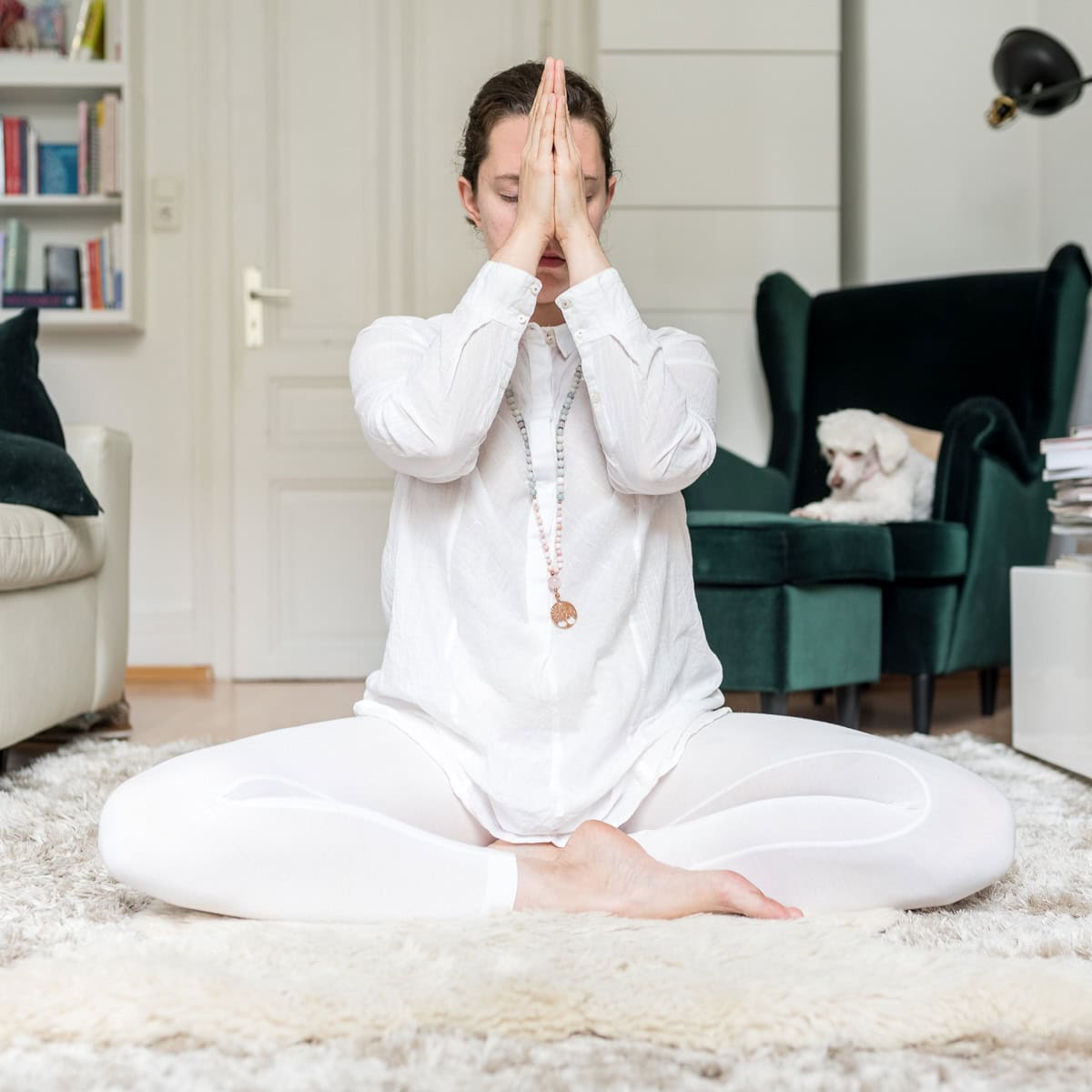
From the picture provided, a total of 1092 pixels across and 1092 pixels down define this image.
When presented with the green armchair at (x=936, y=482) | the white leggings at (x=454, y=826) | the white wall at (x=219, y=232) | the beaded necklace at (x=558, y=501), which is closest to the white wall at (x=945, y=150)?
the white wall at (x=219, y=232)

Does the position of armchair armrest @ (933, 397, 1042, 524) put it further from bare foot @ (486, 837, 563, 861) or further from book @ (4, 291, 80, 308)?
book @ (4, 291, 80, 308)

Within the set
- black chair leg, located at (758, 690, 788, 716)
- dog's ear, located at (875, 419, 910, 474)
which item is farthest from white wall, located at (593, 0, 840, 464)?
black chair leg, located at (758, 690, 788, 716)

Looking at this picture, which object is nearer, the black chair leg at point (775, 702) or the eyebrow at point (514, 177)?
the eyebrow at point (514, 177)

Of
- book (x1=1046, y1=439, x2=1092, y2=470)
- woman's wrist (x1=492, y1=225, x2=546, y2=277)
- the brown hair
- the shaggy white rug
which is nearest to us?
the shaggy white rug

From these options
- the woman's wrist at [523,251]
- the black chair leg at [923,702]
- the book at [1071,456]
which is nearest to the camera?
the woman's wrist at [523,251]

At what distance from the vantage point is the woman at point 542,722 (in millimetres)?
1146

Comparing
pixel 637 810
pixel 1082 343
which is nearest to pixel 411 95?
pixel 1082 343

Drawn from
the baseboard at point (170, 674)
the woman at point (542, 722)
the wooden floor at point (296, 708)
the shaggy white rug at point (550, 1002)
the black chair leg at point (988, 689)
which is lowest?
the baseboard at point (170, 674)

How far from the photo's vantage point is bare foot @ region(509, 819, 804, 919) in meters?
1.14

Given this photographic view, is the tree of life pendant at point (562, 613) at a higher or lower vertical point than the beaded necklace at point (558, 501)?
lower

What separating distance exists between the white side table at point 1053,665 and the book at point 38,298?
2907 millimetres

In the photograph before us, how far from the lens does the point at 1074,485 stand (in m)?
2.20

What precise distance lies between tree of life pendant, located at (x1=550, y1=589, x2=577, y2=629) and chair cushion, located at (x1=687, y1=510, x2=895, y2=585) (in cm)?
124

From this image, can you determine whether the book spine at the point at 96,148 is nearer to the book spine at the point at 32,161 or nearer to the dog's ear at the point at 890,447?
the book spine at the point at 32,161
